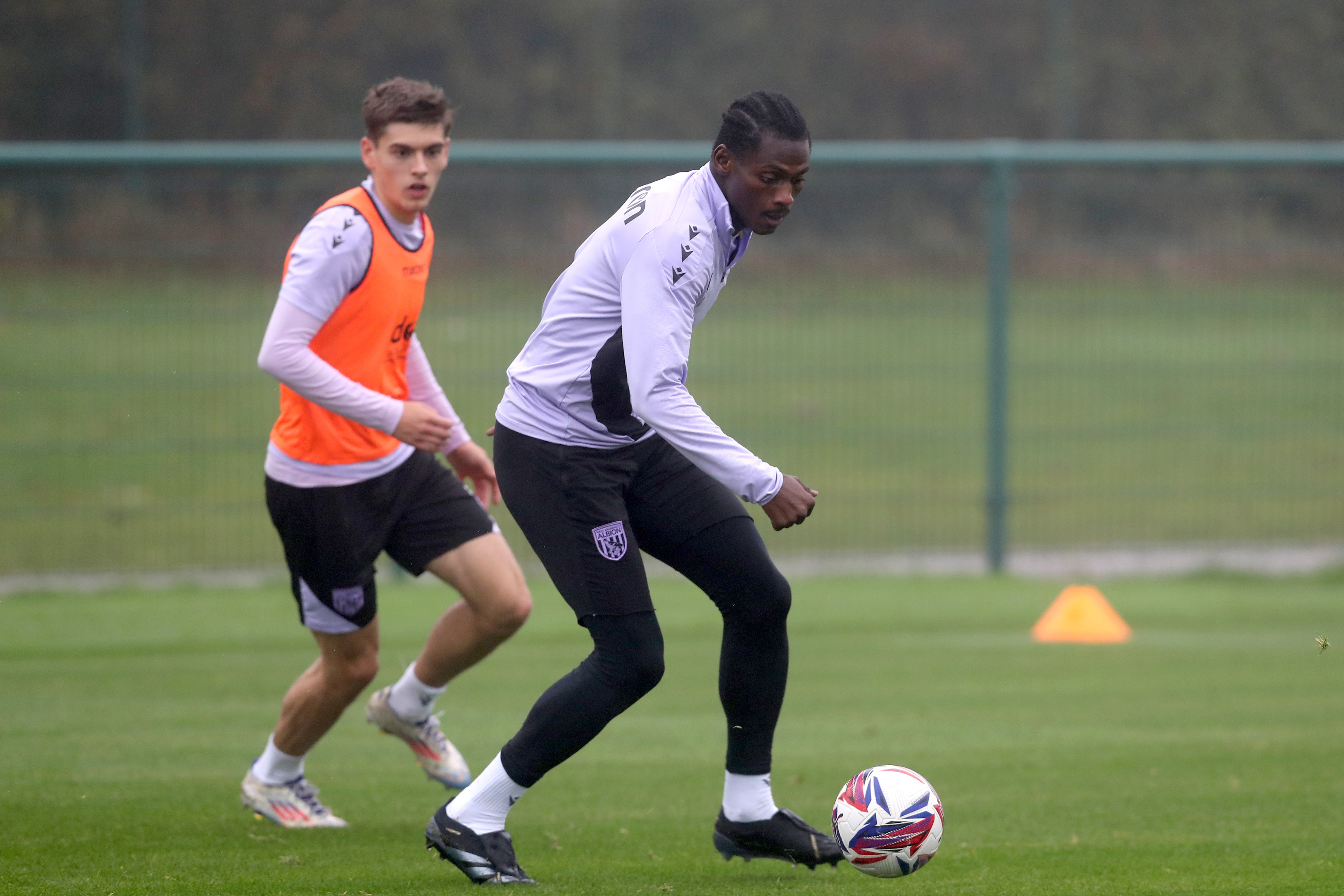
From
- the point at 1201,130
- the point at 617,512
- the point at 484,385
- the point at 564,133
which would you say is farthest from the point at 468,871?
the point at 1201,130

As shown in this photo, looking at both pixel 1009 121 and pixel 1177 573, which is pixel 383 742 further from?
pixel 1009 121

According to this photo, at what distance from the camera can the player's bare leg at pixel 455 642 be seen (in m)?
5.16

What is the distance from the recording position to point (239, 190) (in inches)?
390

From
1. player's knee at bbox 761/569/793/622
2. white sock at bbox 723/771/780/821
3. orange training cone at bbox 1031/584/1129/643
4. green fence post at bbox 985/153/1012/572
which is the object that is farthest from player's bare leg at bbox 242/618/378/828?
green fence post at bbox 985/153/1012/572

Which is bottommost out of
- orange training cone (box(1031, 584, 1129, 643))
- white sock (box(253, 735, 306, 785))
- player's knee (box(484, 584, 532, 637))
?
orange training cone (box(1031, 584, 1129, 643))

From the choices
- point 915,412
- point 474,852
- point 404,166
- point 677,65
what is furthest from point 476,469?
point 677,65

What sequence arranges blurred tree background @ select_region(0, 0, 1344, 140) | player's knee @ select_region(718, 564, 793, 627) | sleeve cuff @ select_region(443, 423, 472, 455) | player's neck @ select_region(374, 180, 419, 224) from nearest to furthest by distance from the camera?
1. player's knee @ select_region(718, 564, 793, 627)
2. player's neck @ select_region(374, 180, 419, 224)
3. sleeve cuff @ select_region(443, 423, 472, 455)
4. blurred tree background @ select_region(0, 0, 1344, 140)

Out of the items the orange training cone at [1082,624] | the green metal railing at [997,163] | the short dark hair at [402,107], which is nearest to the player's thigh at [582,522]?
the short dark hair at [402,107]

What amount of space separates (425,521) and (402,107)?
1319mm

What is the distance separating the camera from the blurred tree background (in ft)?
52.9

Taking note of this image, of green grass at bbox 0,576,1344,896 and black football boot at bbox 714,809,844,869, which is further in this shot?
green grass at bbox 0,576,1344,896

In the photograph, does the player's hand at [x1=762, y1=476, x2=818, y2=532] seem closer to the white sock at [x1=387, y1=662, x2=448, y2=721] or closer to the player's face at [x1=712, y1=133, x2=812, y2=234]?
the player's face at [x1=712, y1=133, x2=812, y2=234]

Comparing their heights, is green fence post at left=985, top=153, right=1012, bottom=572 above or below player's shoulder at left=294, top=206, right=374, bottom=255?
below

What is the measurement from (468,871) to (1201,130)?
56.1 feet
